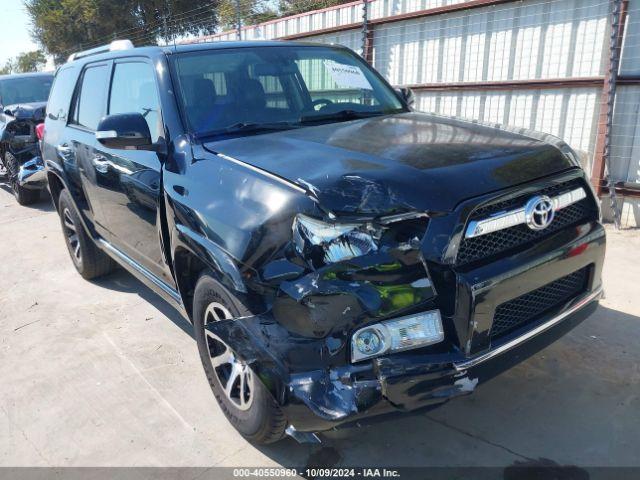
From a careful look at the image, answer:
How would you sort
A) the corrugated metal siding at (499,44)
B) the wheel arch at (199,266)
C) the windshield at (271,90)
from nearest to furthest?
the wheel arch at (199,266), the windshield at (271,90), the corrugated metal siding at (499,44)

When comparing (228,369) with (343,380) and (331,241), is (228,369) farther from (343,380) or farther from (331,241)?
(331,241)

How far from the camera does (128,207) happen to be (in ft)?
11.1

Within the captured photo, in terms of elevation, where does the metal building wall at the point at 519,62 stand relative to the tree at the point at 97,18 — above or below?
below

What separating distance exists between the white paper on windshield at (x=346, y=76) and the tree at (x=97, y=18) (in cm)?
2531

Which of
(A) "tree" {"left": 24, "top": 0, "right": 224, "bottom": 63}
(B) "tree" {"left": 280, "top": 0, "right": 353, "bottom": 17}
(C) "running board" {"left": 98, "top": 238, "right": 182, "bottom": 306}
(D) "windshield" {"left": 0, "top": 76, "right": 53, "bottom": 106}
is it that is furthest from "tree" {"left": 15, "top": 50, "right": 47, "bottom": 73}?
(C) "running board" {"left": 98, "top": 238, "right": 182, "bottom": 306}

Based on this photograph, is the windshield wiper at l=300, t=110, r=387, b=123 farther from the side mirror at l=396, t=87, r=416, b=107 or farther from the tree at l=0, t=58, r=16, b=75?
the tree at l=0, t=58, r=16, b=75

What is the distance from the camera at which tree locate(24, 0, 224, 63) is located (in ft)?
93.2

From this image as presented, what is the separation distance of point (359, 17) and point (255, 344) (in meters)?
7.29

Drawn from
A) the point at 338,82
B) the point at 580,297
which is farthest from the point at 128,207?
the point at 580,297

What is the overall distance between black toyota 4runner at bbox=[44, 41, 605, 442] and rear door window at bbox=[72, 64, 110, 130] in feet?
2.44

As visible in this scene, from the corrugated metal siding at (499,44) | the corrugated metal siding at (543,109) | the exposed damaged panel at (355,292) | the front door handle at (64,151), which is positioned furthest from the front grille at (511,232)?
the corrugated metal siding at (499,44)

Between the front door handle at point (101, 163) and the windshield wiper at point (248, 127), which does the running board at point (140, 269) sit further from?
the windshield wiper at point (248, 127)

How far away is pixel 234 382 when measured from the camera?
2.61 metres

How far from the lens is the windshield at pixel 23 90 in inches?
356
